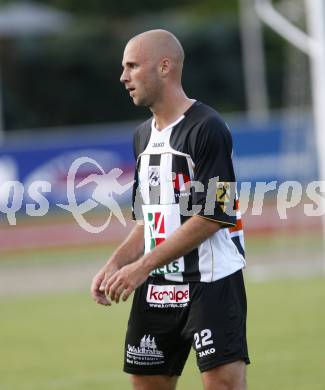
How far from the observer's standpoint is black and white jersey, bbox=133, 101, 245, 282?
5.67 metres

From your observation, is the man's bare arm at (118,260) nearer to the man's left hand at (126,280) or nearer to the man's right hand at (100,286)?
the man's right hand at (100,286)

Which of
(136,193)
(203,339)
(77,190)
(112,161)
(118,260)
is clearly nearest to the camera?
(203,339)

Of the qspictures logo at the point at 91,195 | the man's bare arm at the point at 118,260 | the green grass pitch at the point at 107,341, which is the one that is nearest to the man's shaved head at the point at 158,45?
the man's bare arm at the point at 118,260

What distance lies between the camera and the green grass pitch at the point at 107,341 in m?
9.23

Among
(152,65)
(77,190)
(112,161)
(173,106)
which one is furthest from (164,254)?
(112,161)

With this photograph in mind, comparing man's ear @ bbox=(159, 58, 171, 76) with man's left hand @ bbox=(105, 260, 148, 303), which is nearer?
man's left hand @ bbox=(105, 260, 148, 303)

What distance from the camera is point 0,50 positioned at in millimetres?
38094

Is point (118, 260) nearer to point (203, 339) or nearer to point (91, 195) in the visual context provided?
point (203, 339)

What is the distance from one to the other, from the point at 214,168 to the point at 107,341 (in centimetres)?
618

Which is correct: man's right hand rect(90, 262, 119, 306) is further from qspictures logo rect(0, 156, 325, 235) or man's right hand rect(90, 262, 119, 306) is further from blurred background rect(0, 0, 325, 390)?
qspictures logo rect(0, 156, 325, 235)

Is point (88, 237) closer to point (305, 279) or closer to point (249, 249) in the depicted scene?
point (249, 249)

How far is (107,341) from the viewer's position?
11586 mm

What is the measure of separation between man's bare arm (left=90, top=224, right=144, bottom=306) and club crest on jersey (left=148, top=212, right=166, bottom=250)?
0.61 feet

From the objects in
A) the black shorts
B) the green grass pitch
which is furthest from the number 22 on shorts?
the green grass pitch
